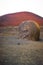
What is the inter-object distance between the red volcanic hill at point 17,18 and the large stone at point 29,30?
45 millimetres

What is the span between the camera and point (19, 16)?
1.55m

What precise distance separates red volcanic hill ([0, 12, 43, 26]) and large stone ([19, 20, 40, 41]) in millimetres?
45

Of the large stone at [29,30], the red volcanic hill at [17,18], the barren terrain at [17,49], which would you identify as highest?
the red volcanic hill at [17,18]

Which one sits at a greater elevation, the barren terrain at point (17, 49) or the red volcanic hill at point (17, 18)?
the red volcanic hill at point (17, 18)

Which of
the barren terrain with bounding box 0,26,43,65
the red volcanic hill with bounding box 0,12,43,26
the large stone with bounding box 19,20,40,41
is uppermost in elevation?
the red volcanic hill with bounding box 0,12,43,26

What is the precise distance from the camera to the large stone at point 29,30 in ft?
4.72

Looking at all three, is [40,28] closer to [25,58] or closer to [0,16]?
[25,58]

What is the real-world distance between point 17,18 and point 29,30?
→ 201 mm

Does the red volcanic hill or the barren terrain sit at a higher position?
the red volcanic hill

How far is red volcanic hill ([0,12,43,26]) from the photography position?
149 cm

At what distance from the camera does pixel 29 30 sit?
1.47m

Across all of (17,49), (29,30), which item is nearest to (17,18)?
(29,30)

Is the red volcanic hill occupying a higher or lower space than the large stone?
higher

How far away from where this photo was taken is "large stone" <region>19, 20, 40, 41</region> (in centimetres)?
144
